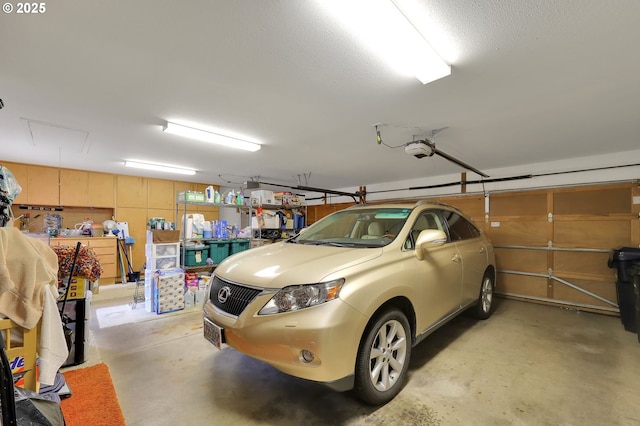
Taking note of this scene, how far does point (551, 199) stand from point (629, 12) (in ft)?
14.5

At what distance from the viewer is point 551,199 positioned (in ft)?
16.4

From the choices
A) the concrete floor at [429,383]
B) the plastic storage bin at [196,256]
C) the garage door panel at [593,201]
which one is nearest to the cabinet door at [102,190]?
the plastic storage bin at [196,256]

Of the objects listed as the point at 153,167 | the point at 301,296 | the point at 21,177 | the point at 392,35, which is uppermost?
the point at 392,35

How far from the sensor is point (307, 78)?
2.26 metres

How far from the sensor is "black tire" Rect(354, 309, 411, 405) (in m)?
1.82

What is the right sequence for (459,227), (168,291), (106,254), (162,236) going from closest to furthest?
1. (459,227)
2. (168,291)
3. (162,236)
4. (106,254)

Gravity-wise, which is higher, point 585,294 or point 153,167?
point 153,167

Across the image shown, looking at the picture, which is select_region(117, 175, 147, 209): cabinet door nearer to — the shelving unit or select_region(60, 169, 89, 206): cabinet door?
select_region(60, 169, 89, 206): cabinet door

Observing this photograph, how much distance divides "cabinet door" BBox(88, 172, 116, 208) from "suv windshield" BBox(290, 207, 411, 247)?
648 cm

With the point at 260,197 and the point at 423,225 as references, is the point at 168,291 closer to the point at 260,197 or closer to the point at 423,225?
the point at 260,197

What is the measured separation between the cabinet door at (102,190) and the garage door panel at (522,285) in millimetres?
9414

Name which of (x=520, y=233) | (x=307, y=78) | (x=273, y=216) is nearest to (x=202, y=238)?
(x=273, y=216)

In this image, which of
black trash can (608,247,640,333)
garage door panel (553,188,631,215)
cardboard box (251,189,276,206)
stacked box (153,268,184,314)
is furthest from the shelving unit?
black trash can (608,247,640,333)

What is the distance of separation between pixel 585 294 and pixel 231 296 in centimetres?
593
